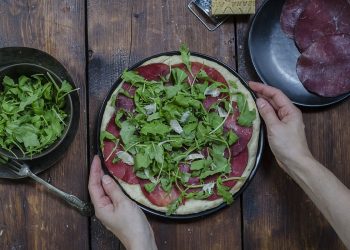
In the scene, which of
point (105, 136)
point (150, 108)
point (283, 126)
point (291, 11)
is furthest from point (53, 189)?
point (291, 11)

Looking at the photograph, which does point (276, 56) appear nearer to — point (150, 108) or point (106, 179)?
point (150, 108)

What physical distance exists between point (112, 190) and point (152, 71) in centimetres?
26

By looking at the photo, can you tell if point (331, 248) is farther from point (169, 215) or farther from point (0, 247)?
point (0, 247)

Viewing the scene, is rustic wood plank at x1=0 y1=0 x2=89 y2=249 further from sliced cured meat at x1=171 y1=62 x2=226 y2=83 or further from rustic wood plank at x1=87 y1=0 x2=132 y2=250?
sliced cured meat at x1=171 y1=62 x2=226 y2=83

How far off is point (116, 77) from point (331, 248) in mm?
604

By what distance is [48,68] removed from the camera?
1065mm

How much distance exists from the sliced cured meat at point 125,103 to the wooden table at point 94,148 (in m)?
0.08

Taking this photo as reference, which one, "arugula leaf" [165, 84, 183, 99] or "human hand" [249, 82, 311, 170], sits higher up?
"arugula leaf" [165, 84, 183, 99]

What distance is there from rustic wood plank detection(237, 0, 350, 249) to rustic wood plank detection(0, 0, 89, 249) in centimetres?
35

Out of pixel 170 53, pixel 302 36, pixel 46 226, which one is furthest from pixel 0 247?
pixel 302 36

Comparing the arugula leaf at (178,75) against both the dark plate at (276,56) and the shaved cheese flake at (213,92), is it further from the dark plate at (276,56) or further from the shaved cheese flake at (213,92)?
the dark plate at (276,56)

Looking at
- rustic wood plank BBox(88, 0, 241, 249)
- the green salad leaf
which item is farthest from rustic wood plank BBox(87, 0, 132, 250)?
the green salad leaf

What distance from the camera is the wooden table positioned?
43.5 inches

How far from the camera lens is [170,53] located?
109 cm
